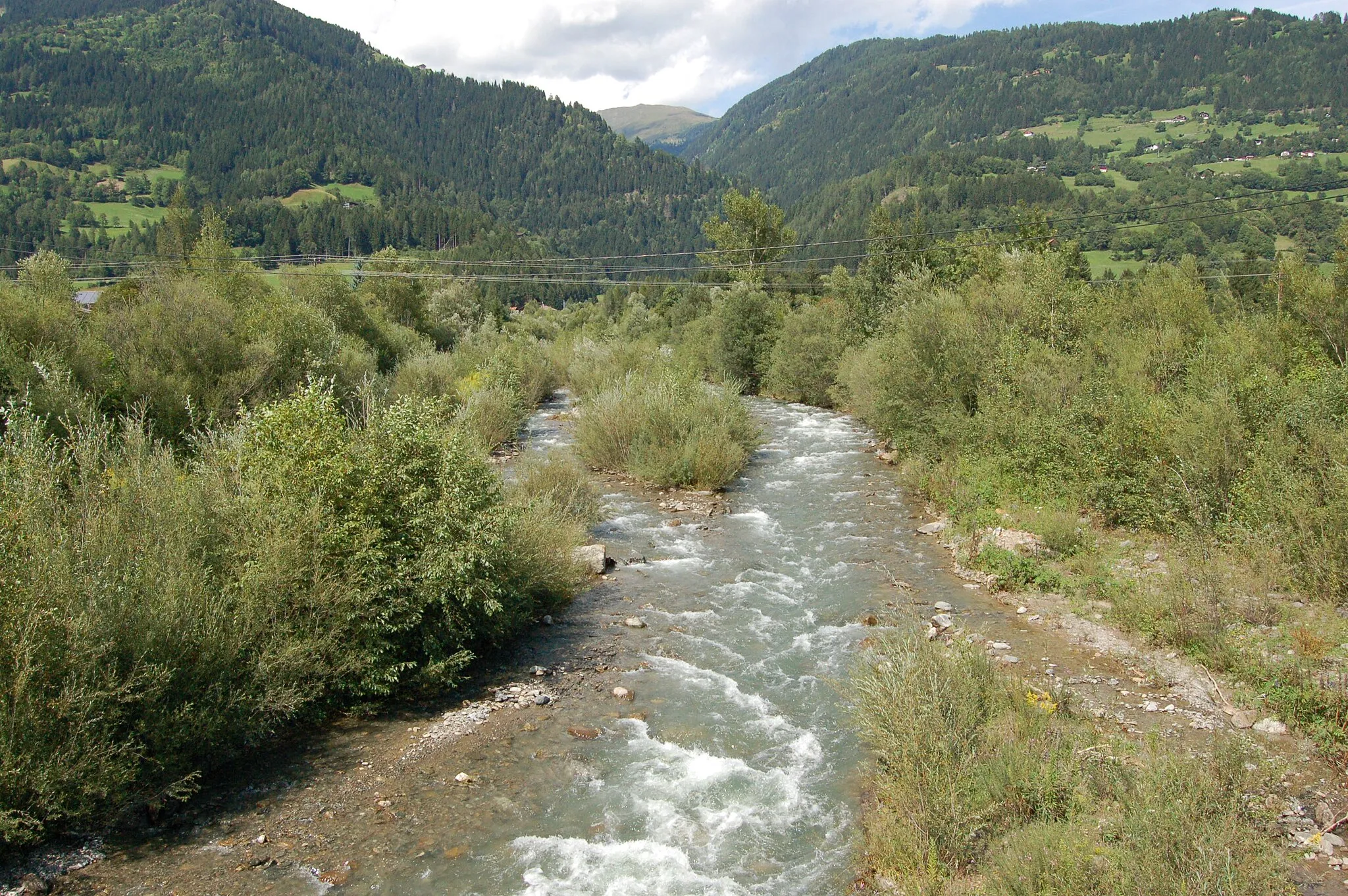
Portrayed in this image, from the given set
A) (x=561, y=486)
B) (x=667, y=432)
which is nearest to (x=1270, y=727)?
(x=561, y=486)

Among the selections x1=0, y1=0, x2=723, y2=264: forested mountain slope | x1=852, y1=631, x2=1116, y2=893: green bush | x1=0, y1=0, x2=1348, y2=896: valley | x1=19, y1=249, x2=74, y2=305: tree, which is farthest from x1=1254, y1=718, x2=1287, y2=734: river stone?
x1=0, y1=0, x2=723, y2=264: forested mountain slope

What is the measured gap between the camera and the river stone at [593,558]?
1590cm

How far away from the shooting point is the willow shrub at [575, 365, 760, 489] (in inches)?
928

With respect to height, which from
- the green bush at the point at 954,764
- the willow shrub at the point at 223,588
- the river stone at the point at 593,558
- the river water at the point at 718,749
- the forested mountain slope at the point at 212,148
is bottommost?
the river water at the point at 718,749

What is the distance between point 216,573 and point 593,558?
7.83 m

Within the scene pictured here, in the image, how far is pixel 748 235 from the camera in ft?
218

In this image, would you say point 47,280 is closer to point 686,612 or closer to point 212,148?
point 686,612

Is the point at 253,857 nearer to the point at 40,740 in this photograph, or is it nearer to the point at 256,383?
the point at 40,740

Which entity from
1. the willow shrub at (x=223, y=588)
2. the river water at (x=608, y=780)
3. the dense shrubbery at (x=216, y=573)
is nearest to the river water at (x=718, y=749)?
the river water at (x=608, y=780)

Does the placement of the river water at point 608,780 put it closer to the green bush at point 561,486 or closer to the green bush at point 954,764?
the green bush at point 954,764

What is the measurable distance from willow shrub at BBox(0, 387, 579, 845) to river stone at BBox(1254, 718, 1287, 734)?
9615 mm

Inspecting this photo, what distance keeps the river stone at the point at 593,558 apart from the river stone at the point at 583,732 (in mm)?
5429

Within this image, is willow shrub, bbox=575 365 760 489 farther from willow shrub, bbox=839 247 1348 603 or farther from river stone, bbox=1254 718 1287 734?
river stone, bbox=1254 718 1287 734

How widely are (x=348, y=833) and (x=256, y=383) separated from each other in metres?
17.5
